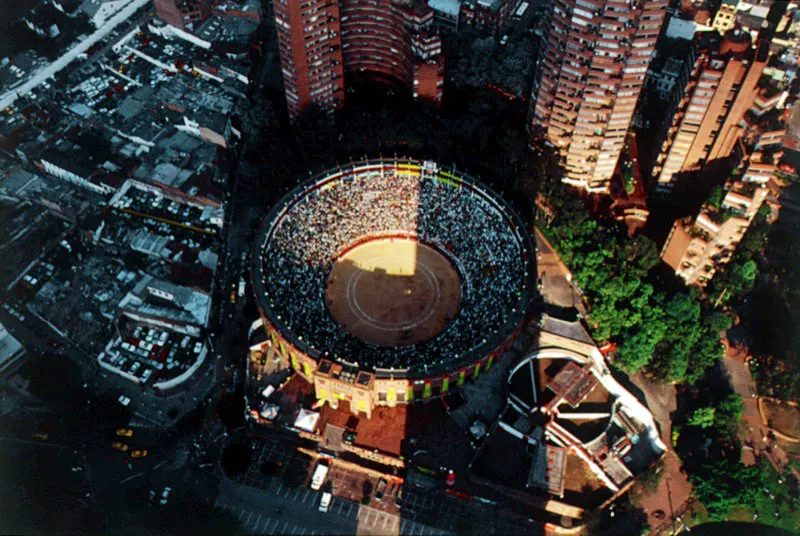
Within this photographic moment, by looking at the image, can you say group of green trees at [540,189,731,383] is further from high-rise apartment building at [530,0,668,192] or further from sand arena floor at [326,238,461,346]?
sand arena floor at [326,238,461,346]

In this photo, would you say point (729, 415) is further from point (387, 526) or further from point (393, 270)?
point (393, 270)

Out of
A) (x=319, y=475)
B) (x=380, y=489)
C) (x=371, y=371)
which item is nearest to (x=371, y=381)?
(x=371, y=371)

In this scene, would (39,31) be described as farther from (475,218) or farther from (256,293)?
(475,218)

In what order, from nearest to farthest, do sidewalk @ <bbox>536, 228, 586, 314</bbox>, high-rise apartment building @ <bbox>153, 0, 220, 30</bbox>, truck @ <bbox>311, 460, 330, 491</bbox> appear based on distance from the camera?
truck @ <bbox>311, 460, 330, 491</bbox> → sidewalk @ <bbox>536, 228, 586, 314</bbox> → high-rise apartment building @ <bbox>153, 0, 220, 30</bbox>

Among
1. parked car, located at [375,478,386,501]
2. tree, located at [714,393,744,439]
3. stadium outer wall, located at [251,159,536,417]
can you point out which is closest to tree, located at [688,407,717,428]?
tree, located at [714,393,744,439]

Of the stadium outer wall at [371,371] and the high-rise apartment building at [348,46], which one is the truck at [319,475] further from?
the high-rise apartment building at [348,46]

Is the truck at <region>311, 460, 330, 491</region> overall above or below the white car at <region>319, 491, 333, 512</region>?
above
